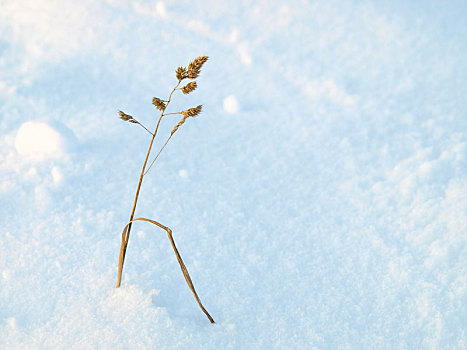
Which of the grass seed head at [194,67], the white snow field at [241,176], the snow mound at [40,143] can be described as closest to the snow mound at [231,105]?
the white snow field at [241,176]

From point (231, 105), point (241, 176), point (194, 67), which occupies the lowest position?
point (194, 67)

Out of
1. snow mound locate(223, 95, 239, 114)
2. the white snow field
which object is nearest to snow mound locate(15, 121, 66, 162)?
the white snow field

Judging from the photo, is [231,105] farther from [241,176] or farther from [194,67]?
[194,67]

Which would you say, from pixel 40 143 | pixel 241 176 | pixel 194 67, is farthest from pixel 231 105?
pixel 194 67

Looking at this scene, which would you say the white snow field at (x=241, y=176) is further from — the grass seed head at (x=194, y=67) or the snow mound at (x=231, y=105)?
the grass seed head at (x=194, y=67)

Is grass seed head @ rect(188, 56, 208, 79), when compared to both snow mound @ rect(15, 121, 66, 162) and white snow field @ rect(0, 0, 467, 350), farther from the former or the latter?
snow mound @ rect(15, 121, 66, 162)

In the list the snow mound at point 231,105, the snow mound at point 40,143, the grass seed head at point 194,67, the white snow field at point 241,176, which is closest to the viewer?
the grass seed head at point 194,67

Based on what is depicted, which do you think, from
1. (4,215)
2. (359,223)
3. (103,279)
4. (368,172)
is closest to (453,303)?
(359,223)
